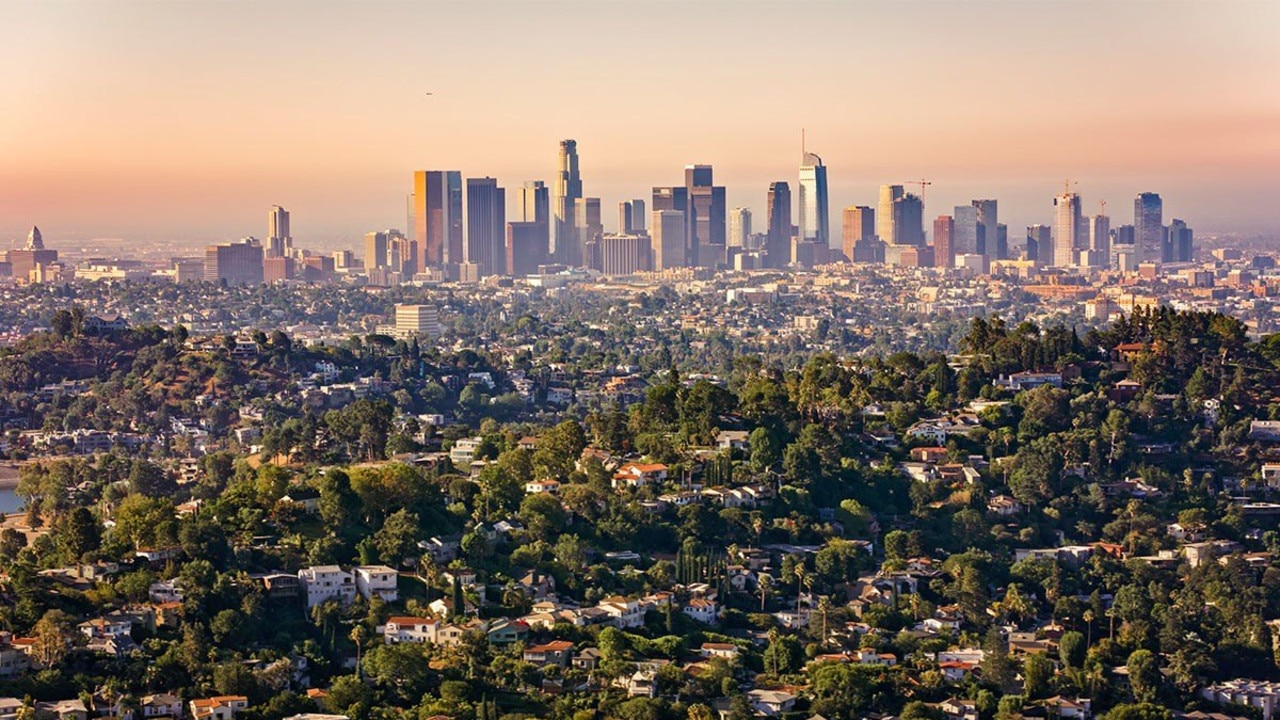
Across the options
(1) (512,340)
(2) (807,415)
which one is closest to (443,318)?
(1) (512,340)

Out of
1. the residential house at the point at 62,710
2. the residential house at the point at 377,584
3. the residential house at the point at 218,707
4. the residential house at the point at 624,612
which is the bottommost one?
the residential house at the point at 218,707

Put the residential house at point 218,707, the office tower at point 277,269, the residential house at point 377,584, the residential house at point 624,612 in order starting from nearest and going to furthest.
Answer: the residential house at point 218,707 < the residential house at point 624,612 < the residential house at point 377,584 < the office tower at point 277,269

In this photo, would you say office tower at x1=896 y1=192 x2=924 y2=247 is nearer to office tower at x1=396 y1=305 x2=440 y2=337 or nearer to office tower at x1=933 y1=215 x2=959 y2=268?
office tower at x1=933 y1=215 x2=959 y2=268

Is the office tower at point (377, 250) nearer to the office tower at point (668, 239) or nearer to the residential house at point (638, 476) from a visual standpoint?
the office tower at point (668, 239)

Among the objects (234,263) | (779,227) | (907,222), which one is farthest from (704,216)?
(234,263)

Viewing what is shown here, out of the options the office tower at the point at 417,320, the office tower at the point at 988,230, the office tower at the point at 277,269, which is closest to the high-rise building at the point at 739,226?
the office tower at the point at 988,230

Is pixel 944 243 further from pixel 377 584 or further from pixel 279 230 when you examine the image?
pixel 377 584

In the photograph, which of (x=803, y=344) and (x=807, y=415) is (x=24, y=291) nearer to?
(x=803, y=344)
